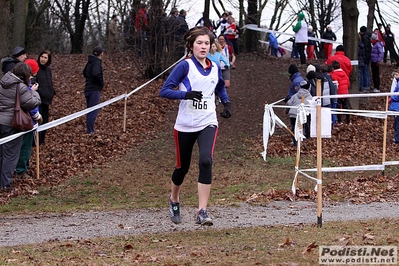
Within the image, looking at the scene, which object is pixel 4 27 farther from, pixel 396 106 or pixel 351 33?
pixel 351 33

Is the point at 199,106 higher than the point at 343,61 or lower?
lower

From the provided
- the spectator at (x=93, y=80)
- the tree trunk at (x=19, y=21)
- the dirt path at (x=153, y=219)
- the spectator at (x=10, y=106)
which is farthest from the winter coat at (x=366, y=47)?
the spectator at (x=10, y=106)

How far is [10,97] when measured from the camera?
11.4 metres

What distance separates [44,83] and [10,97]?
3408 mm

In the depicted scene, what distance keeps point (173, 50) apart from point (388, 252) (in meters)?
16.0

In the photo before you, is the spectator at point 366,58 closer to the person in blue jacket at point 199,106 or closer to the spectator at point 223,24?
the spectator at point 223,24

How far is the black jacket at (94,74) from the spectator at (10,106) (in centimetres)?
468

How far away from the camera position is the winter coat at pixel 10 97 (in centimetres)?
1128

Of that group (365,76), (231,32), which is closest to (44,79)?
(231,32)

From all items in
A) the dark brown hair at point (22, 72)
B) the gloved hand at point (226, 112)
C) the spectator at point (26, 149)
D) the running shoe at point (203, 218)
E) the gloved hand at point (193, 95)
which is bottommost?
the running shoe at point (203, 218)

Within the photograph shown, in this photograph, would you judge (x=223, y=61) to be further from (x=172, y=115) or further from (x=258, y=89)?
(x=258, y=89)

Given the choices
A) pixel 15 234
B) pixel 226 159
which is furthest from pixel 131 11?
pixel 15 234

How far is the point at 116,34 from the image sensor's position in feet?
91.2

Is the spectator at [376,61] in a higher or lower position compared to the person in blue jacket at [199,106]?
higher
